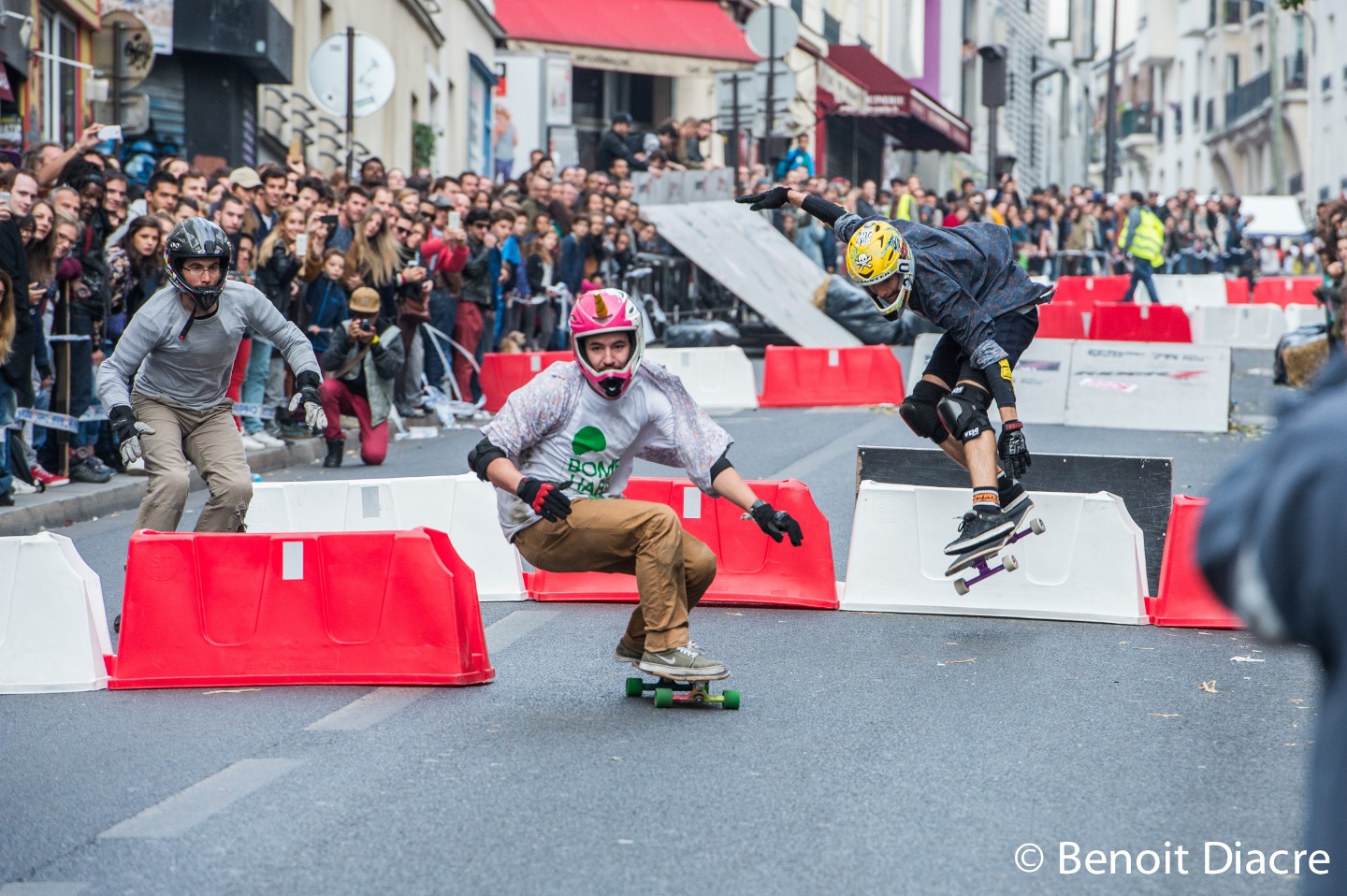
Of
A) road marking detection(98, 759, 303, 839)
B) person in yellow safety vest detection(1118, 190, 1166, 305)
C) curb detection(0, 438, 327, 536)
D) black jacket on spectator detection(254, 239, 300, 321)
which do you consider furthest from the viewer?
person in yellow safety vest detection(1118, 190, 1166, 305)

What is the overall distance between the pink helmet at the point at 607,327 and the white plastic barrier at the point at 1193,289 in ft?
90.7

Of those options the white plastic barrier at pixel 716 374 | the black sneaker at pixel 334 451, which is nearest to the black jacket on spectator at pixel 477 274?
the white plastic barrier at pixel 716 374

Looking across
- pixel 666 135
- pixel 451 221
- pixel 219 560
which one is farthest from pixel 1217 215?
pixel 219 560

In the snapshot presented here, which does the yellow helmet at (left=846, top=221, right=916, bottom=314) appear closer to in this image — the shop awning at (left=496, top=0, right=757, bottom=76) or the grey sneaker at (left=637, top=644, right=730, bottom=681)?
the grey sneaker at (left=637, top=644, right=730, bottom=681)

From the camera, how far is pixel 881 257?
8203mm

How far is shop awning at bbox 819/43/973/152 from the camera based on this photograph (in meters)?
45.8

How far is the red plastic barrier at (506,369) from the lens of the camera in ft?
58.3

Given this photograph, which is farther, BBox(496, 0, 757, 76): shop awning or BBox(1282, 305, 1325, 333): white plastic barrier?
BBox(496, 0, 757, 76): shop awning

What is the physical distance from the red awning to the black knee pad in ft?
101

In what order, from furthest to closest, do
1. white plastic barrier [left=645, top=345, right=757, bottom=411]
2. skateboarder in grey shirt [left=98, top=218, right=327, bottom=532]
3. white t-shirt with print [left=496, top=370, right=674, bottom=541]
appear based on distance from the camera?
white plastic barrier [left=645, top=345, right=757, bottom=411], skateboarder in grey shirt [left=98, top=218, right=327, bottom=532], white t-shirt with print [left=496, top=370, right=674, bottom=541]

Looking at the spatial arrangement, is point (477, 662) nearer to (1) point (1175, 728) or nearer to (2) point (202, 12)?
(1) point (1175, 728)

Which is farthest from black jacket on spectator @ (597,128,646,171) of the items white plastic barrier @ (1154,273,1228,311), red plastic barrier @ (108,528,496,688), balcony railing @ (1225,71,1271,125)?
balcony railing @ (1225,71,1271,125)

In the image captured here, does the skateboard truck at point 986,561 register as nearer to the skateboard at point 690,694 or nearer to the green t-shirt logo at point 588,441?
the skateboard at point 690,694

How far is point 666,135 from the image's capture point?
27.5 metres
